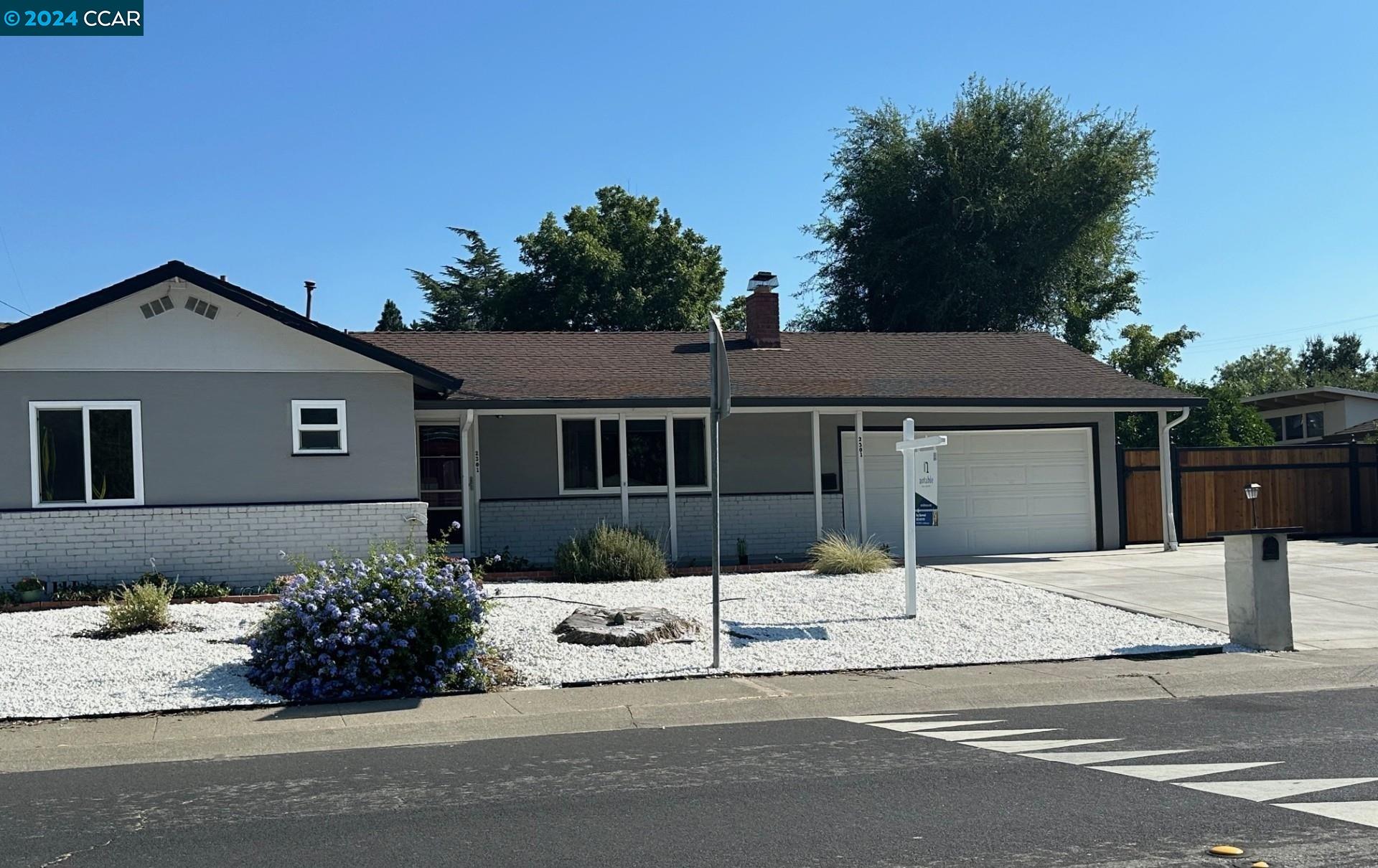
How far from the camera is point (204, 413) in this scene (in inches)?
636

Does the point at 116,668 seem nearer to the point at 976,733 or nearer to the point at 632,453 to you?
the point at 976,733

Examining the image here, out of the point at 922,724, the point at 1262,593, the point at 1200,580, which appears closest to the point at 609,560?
the point at 1200,580

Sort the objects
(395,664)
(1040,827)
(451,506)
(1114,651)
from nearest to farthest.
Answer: (1040,827) → (395,664) → (1114,651) → (451,506)

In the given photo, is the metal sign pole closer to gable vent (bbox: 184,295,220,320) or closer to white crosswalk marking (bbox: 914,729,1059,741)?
white crosswalk marking (bbox: 914,729,1059,741)

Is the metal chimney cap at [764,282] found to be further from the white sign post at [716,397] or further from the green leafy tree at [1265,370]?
the green leafy tree at [1265,370]

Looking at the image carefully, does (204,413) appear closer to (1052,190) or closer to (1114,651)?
(1114,651)

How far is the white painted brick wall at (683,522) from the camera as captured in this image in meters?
19.3

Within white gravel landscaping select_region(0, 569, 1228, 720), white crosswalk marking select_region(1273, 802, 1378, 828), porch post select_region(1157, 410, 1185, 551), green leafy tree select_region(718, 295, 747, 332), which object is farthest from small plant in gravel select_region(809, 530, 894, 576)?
green leafy tree select_region(718, 295, 747, 332)

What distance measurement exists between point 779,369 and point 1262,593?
32.4 ft

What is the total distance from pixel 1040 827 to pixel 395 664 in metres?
5.80

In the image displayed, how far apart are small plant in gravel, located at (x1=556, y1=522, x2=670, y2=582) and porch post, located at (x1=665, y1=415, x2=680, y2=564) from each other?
4.74 ft

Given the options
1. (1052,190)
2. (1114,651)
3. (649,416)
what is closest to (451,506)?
(649,416)

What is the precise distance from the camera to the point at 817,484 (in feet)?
64.0

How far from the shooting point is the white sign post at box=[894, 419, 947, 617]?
13445mm
